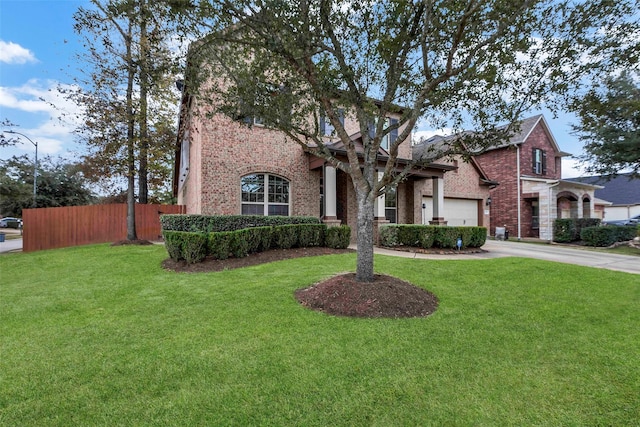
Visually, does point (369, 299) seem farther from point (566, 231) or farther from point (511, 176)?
point (511, 176)

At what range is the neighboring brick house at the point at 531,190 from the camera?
1803 cm

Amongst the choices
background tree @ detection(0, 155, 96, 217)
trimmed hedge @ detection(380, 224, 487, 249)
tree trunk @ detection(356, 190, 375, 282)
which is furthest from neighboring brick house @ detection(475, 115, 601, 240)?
background tree @ detection(0, 155, 96, 217)

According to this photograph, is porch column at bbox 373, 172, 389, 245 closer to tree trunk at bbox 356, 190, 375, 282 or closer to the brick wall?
tree trunk at bbox 356, 190, 375, 282

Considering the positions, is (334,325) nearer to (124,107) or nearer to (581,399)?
(581,399)

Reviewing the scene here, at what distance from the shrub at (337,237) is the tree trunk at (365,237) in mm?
5204

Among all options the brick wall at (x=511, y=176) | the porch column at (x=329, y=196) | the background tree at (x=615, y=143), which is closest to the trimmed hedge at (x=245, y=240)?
the porch column at (x=329, y=196)

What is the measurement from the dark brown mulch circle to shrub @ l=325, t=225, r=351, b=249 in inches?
200

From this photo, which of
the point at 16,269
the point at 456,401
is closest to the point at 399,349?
the point at 456,401

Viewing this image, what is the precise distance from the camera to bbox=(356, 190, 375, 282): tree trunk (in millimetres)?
5223

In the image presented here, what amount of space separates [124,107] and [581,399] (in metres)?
15.4

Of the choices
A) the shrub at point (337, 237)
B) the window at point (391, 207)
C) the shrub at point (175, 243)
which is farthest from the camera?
the window at point (391, 207)

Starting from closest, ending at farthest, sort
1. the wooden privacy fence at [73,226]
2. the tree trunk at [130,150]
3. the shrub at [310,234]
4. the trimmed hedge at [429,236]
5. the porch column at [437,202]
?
the shrub at [310,234]
the trimmed hedge at [429,236]
the tree trunk at [130,150]
the wooden privacy fence at [73,226]
the porch column at [437,202]

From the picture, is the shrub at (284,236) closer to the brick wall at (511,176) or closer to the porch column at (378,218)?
the porch column at (378,218)

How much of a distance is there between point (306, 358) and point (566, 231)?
1885 centimetres
